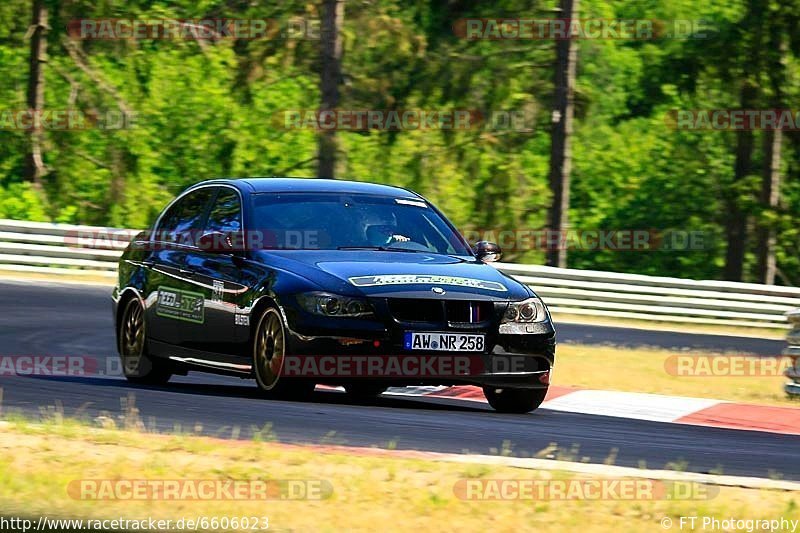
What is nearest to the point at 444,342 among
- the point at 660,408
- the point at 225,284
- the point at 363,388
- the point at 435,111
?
the point at 363,388

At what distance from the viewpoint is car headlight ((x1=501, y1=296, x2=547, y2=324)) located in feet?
31.6

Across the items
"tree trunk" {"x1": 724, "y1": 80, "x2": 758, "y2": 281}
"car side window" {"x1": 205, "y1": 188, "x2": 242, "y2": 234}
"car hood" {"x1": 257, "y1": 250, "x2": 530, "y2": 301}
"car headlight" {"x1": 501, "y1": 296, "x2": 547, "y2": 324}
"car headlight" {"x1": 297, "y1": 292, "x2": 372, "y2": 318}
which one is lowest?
"tree trunk" {"x1": 724, "y1": 80, "x2": 758, "y2": 281}

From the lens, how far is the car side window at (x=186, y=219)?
11.0 meters

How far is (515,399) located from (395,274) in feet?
4.63

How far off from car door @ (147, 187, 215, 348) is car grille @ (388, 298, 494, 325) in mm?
1683

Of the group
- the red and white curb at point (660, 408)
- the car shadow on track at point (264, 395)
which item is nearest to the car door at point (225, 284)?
the car shadow on track at point (264, 395)

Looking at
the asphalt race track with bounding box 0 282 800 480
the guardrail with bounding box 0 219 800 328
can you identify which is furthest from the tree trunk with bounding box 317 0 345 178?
the asphalt race track with bounding box 0 282 800 480

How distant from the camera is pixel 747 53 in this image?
32656mm

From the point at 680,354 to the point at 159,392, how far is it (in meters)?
8.86

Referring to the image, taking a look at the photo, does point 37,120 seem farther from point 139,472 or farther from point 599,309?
point 139,472

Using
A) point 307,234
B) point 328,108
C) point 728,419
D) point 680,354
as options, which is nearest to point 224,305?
point 307,234

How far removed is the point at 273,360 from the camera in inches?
376

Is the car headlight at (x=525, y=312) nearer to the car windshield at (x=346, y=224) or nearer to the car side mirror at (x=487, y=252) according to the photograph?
the car side mirror at (x=487, y=252)

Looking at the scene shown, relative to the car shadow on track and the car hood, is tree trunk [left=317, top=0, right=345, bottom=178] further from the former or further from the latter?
the car hood
